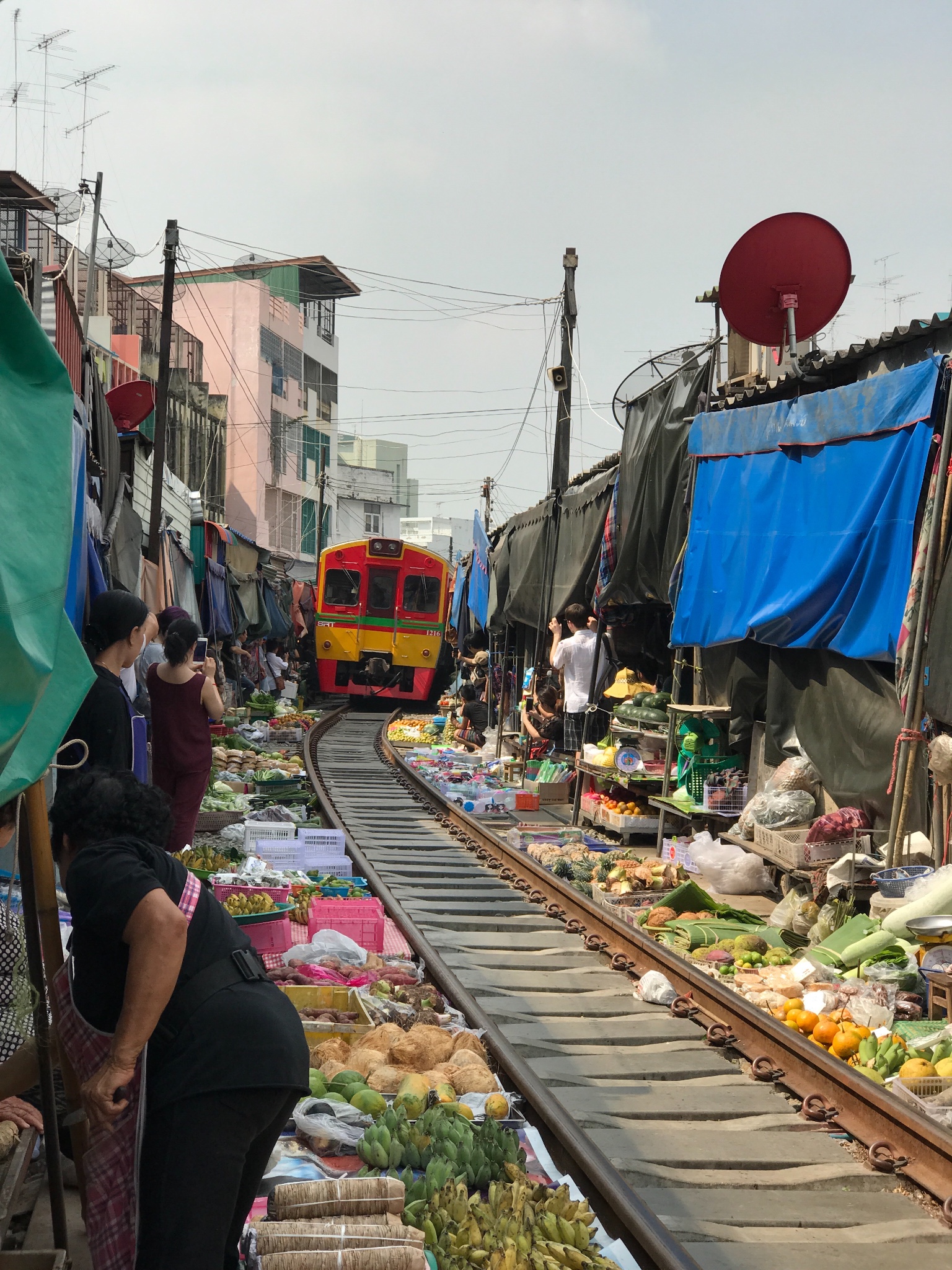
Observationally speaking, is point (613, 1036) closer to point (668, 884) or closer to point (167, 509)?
Result: point (668, 884)

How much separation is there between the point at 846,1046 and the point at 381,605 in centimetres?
2184

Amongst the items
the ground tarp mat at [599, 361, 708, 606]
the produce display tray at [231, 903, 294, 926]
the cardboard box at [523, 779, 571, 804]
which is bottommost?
the cardboard box at [523, 779, 571, 804]

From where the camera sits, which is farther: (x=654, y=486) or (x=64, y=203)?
(x=64, y=203)

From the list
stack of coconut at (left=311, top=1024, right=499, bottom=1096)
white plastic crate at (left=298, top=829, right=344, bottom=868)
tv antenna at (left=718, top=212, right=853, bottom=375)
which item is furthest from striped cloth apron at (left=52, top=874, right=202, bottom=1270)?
tv antenna at (left=718, top=212, right=853, bottom=375)

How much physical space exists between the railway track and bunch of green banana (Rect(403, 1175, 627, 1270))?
346 mm

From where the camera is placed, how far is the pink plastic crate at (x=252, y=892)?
270 inches

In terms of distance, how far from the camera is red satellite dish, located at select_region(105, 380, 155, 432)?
39.9 feet

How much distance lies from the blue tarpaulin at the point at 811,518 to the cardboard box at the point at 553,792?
14.1 ft

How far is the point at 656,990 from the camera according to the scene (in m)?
6.95

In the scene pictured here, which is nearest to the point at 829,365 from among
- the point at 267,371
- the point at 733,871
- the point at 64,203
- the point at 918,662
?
the point at 918,662

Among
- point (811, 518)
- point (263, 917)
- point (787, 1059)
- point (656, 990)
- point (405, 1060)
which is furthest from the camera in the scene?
point (811, 518)

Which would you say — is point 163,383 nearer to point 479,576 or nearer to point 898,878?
point 479,576

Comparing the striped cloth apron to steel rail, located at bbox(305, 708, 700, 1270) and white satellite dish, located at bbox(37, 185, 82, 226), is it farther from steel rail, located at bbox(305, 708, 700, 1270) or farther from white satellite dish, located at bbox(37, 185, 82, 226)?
white satellite dish, located at bbox(37, 185, 82, 226)

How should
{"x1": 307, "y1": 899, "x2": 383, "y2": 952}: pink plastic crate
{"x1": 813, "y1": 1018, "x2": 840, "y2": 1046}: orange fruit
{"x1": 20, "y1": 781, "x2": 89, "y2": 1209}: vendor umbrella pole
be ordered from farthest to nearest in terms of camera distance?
{"x1": 307, "y1": 899, "x2": 383, "y2": 952}: pink plastic crate → {"x1": 813, "y1": 1018, "x2": 840, "y2": 1046}: orange fruit → {"x1": 20, "y1": 781, "x2": 89, "y2": 1209}: vendor umbrella pole
